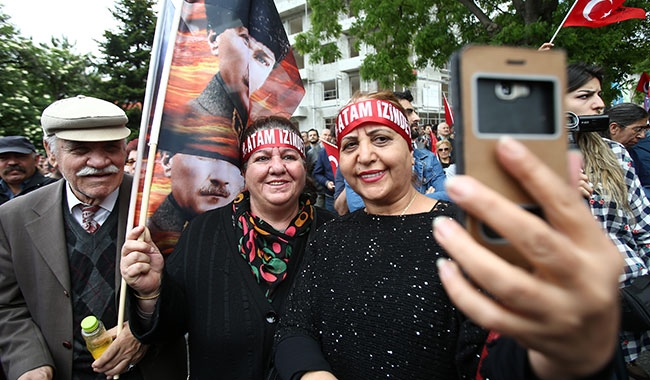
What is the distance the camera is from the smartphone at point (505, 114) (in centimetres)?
57

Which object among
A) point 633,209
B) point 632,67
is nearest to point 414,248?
point 633,209

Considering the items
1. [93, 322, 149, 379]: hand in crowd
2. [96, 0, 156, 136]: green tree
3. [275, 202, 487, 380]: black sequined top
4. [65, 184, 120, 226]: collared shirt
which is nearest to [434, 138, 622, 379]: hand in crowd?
[275, 202, 487, 380]: black sequined top

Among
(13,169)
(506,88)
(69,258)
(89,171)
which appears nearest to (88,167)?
(89,171)

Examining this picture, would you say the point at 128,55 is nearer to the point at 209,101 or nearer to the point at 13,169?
the point at 13,169

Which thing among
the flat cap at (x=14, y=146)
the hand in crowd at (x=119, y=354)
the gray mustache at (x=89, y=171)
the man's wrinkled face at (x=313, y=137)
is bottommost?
the hand in crowd at (x=119, y=354)

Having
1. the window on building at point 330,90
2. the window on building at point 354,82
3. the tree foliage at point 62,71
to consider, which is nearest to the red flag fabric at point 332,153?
the tree foliage at point 62,71

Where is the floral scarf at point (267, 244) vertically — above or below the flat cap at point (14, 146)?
below

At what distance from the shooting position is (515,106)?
23.3 inches

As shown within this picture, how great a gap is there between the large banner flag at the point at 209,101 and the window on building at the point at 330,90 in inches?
1024

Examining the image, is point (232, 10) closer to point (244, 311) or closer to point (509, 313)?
point (244, 311)

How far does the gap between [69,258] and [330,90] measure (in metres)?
27.7

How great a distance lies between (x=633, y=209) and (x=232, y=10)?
8.23ft

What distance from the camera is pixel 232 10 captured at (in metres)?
2.29

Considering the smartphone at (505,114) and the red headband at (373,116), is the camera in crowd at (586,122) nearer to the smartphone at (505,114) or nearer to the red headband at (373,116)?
the red headband at (373,116)
